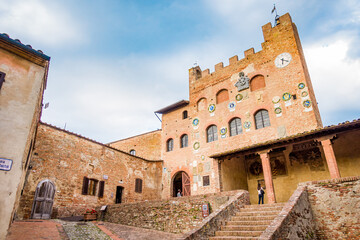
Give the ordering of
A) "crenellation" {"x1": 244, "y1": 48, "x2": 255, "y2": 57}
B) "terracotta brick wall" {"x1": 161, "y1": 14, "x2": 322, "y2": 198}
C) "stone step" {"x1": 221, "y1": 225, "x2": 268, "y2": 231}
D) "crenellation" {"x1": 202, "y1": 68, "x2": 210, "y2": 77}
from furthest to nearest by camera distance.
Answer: "crenellation" {"x1": 202, "y1": 68, "x2": 210, "y2": 77}
"crenellation" {"x1": 244, "y1": 48, "x2": 255, "y2": 57}
"terracotta brick wall" {"x1": 161, "y1": 14, "x2": 322, "y2": 198}
"stone step" {"x1": 221, "y1": 225, "x2": 268, "y2": 231}

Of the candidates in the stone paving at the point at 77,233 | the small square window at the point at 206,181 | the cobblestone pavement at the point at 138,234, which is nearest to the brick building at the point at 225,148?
the small square window at the point at 206,181

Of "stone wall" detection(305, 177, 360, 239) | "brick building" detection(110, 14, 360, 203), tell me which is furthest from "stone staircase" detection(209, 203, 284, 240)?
"brick building" detection(110, 14, 360, 203)

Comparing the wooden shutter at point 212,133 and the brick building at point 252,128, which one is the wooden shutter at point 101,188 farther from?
the wooden shutter at point 212,133

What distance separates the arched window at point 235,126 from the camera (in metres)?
16.8

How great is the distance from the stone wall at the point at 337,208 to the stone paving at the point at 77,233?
18.0 ft

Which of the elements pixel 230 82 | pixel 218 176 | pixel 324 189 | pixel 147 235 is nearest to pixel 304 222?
pixel 324 189

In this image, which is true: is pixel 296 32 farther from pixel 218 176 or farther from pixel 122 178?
pixel 122 178

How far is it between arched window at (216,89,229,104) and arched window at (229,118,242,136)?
1930 millimetres

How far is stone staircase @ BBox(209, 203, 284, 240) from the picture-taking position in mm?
7359

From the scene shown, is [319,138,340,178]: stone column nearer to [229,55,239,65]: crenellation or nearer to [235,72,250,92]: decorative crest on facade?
[235,72,250,92]: decorative crest on facade

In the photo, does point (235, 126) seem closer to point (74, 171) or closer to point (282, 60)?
point (282, 60)

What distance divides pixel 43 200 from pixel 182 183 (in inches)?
360

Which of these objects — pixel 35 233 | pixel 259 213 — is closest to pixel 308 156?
pixel 259 213

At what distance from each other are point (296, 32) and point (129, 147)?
57.5 ft
